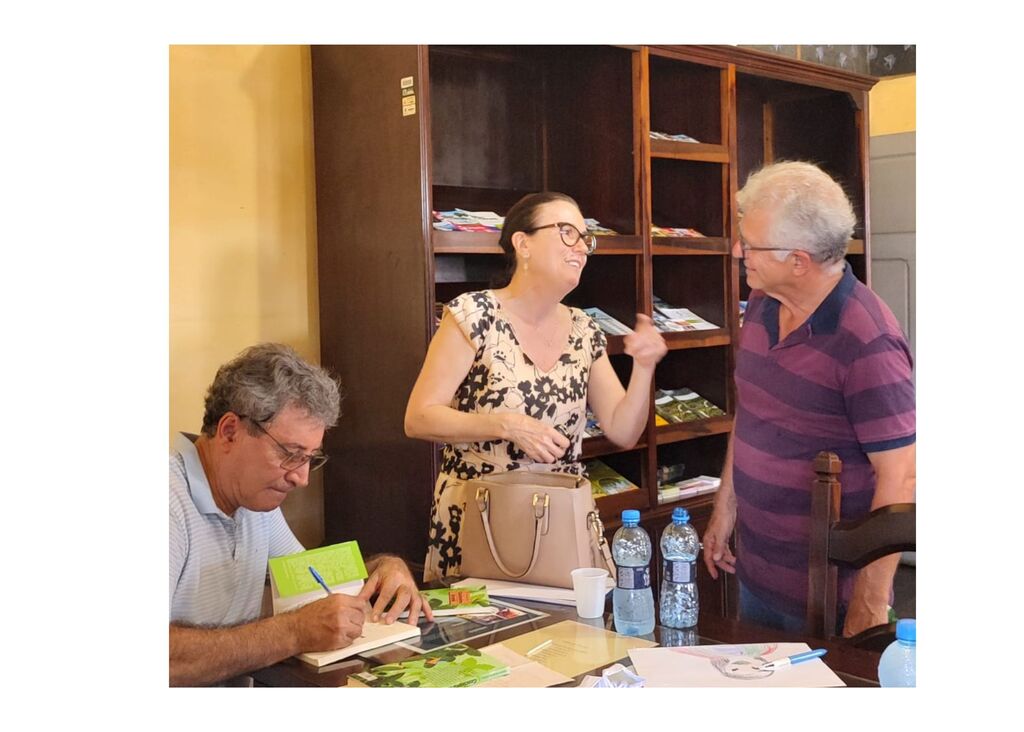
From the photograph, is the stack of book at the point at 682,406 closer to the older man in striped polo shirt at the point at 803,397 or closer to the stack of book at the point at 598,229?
the stack of book at the point at 598,229

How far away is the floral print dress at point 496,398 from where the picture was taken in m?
2.18

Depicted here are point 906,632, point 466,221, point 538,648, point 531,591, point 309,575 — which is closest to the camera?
point 906,632

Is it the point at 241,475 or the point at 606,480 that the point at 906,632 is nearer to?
the point at 241,475

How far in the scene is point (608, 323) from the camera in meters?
2.76

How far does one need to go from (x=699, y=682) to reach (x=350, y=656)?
21.4 inches

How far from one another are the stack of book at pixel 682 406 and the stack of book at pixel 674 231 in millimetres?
463

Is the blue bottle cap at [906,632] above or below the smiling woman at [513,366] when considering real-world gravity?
below

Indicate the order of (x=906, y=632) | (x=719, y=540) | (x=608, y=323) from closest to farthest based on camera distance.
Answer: (x=906, y=632)
(x=719, y=540)
(x=608, y=323)

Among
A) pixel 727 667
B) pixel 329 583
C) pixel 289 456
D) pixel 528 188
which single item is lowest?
pixel 727 667

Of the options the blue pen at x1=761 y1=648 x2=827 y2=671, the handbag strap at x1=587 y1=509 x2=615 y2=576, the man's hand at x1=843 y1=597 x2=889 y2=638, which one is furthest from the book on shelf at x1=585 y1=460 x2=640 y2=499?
the blue pen at x1=761 y1=648 x2=827 y2=671

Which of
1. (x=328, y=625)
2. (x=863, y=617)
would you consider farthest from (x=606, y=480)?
(x=328, y=625)

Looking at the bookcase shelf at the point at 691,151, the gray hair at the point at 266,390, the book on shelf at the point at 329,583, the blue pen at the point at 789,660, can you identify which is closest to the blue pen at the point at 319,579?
the book on shelf at the point at 329,583

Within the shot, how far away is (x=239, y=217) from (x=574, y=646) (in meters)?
1.29
